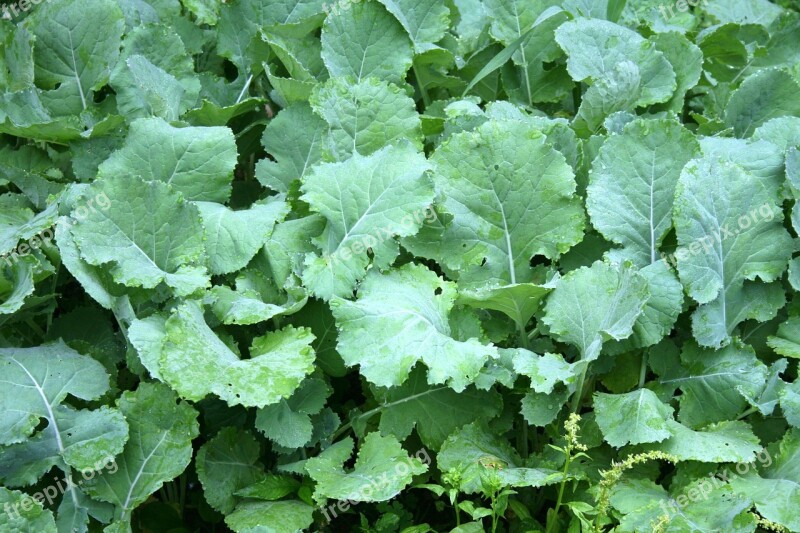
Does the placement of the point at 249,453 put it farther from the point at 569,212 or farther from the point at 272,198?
the point at 569,212

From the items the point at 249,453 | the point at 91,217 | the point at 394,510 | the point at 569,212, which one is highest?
the point at 91,217

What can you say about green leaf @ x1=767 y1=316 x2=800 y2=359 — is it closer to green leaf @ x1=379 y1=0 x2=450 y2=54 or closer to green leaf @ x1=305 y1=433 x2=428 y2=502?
green leaf @ x1=305 y1=433 x2=428 y2=502

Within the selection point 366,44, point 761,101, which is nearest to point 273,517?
point 366,44

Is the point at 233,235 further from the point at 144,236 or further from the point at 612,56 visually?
the point at 612,56

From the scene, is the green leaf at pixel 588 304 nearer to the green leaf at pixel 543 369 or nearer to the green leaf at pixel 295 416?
the green leaf at pixel 543 369

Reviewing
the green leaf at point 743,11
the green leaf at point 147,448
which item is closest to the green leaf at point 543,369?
the green leaf at point 147,448

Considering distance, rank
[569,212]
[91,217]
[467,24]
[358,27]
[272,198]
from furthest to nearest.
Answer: [467,24] < [358,27] < [272,198] < [569,212] < [91,217]

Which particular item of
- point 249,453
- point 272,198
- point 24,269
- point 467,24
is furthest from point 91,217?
point 467,24
